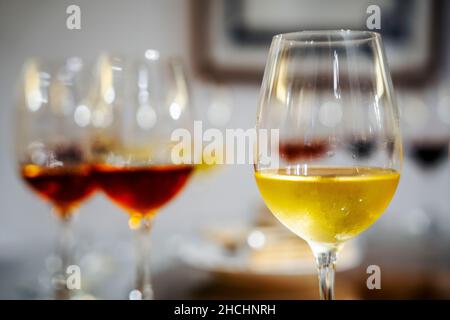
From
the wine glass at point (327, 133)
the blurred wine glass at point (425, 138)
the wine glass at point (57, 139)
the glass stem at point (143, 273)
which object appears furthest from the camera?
the blurred wine glass at point (425, 138)

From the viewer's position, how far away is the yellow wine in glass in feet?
1.48

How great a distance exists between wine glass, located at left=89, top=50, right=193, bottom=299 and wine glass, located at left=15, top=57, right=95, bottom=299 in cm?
9

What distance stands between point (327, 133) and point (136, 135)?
236 mm

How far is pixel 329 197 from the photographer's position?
1.48 feet

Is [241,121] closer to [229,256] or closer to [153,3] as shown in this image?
[153,3]

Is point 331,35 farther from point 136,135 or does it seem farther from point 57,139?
point 57,139

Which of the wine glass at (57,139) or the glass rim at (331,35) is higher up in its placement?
the glass rim at (331,35)

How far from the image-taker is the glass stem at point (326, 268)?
1.48 ft

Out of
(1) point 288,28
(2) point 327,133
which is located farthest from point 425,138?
(2) point 327,133

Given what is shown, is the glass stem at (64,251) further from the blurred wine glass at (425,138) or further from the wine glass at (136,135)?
the blurred wine glass at (425,138)

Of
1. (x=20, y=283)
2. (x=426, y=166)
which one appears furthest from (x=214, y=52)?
(x=20, y=283)

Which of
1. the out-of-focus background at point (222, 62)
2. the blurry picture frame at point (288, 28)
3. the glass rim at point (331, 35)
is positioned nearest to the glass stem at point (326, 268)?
the glass rim at point (331, 35)

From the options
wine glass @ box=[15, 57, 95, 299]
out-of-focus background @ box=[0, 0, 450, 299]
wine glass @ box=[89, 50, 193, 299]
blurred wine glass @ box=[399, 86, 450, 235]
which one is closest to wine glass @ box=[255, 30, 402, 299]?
wine glass @ box=[89, 50, 193, 299]

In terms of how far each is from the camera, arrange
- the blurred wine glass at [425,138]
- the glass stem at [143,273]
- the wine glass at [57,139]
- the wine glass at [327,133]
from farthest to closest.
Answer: the blurred wine glass at [425,138] < the wine glass at [57,139] < the glass stem at [143,273] < the wine glass at [327,133]
